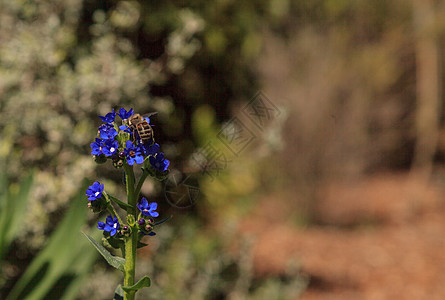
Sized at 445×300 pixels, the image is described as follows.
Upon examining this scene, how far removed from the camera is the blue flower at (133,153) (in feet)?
2.97

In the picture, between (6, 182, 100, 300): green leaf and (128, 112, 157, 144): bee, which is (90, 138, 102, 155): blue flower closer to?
(128, 112, 157, 144): bee

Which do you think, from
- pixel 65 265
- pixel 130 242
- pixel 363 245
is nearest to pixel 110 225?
pixel 130 242

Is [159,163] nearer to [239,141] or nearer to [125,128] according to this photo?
[125,128]

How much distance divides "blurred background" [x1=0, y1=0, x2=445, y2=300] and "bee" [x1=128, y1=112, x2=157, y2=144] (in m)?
0.58

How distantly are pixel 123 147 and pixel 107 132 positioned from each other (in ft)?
0.14

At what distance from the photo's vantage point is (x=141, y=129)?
97 cm

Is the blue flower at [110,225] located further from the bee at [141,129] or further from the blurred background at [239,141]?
the blurred background at [239,141]

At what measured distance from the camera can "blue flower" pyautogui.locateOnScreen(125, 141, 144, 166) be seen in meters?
0.91

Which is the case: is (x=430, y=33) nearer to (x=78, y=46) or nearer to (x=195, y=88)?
(x=195, y=88)

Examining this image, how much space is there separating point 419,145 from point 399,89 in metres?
0.87

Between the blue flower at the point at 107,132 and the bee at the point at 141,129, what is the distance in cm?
4

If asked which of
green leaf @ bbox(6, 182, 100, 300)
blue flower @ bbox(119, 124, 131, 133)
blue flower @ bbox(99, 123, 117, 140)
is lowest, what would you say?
blue flower @ bbox(99, 123, 117, 140)

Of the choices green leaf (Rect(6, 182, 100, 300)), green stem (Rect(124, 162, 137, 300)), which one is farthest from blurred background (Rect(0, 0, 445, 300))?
green stem (Rect(124, 162, 137, 300))

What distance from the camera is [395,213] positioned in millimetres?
5879
